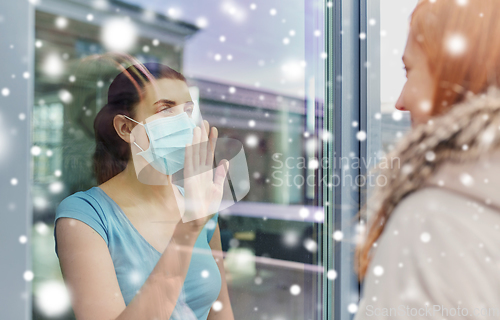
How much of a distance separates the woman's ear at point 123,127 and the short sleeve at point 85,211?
0.54ft

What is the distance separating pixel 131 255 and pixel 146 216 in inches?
4.4

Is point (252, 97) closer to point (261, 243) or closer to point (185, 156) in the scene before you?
point (185, 156)

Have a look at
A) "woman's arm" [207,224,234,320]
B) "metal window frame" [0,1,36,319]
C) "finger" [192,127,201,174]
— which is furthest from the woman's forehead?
"woman's arm" [207,224,234,320]

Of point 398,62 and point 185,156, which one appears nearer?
point 185,156

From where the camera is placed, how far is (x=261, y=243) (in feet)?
3.39

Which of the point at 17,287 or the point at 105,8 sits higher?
the point at 105,8

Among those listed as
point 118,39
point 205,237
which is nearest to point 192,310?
point 205,237

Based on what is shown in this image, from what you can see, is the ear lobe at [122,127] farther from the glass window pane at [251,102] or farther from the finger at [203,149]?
the finger at [203,149]

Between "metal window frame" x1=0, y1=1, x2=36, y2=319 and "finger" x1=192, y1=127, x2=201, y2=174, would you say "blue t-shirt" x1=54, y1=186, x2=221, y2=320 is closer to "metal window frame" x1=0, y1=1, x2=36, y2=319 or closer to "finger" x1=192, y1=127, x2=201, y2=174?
"metal window frame" x1=0, y1=1, x2=36, y2=319

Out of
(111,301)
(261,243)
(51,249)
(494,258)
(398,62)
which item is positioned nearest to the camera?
(494,258)

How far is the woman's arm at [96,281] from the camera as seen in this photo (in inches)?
22.8

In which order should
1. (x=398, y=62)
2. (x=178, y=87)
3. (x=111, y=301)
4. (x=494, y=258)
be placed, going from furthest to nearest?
(x=398, y=62) → (x=178, y=87) → (x=111, y=301) → (x=494, y=258)

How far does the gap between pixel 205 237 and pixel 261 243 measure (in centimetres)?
27

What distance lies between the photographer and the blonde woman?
301 millimetres
